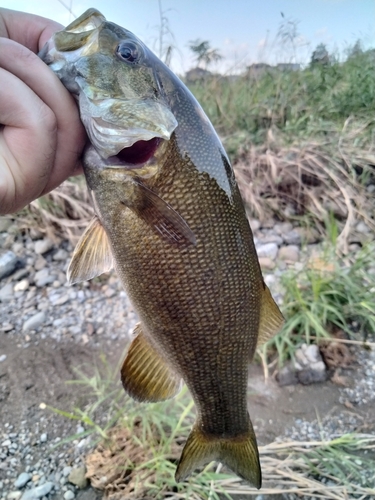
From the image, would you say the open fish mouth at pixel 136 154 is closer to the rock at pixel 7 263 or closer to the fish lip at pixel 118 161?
Answer: the fish lip at pixel 118 161

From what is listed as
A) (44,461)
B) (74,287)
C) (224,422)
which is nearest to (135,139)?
(224,422)

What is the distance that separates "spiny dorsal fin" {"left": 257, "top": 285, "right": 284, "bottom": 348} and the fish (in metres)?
0.02

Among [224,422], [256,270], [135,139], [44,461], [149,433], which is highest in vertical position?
[135,139]

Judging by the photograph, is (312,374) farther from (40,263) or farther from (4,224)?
(4,224)

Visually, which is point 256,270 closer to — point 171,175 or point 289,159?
point 171,175

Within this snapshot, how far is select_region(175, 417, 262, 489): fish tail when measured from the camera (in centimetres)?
150

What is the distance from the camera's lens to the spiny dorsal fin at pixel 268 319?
55.9 inches

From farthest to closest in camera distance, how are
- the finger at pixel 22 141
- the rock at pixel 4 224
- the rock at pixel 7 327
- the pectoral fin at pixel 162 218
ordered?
the rock at pixel 4 224 < the rock at pixel 7 327 < the pectoral fin at pixel 162 218 < the finger at pixel 22 141

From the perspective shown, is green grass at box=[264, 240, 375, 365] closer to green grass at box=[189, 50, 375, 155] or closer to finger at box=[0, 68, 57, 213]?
green grass at box=[189, 50, 375, 155]

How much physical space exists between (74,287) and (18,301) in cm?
48

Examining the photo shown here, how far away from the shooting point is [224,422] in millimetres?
1523

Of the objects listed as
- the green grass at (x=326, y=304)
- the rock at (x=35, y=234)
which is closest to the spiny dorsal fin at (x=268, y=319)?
the green grass at (x=326, y=304)

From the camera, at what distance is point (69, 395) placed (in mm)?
2943

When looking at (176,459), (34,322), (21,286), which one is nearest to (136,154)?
(176,459)
